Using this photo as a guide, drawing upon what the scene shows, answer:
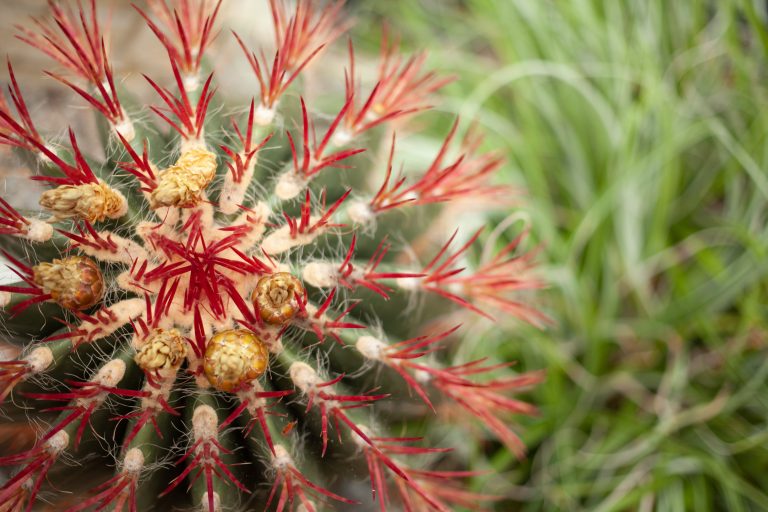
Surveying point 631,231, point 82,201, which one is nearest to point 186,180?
point 82,201

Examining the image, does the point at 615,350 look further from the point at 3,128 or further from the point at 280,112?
the point at 3,128

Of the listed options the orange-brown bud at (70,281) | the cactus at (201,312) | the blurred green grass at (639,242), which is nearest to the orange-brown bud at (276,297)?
the cactus at (201,312)

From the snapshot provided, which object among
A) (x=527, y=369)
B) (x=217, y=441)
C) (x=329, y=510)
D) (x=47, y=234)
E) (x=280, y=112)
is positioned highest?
(x=280, y=112)

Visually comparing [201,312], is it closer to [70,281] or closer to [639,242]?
[70,281]

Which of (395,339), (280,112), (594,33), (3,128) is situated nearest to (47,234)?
(3,128)

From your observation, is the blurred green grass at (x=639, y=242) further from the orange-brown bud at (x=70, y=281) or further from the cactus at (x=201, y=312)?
the orange-brown bud at (x=70, y=281)

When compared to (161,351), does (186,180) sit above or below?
above
